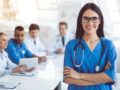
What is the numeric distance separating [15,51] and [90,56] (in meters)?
2.49

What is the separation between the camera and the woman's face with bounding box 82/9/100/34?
1.38 m

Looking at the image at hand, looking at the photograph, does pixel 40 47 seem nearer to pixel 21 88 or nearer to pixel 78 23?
pixel 21 88

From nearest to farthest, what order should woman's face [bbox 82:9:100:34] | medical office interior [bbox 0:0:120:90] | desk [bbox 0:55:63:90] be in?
woman's face [bbox 82:9:100:34], desk [bbox 0:55:63:90], medical office interior [bbox 0:0:120:90]

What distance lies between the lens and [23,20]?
17.2 ft

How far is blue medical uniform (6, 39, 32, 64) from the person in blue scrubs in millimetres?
2343

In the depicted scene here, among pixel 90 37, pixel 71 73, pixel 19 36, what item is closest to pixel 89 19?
pixel 90 37

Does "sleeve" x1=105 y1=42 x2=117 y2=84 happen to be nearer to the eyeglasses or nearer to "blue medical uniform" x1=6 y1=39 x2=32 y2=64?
the eyeglasses

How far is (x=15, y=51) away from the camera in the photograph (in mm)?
3738

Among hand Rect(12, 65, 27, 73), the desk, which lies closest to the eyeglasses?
the desk

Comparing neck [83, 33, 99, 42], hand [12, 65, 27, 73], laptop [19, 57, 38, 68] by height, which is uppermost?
neck [83, 33, 99, 42]

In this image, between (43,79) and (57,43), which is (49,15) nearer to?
(57,43)

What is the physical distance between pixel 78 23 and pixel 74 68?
0.27m

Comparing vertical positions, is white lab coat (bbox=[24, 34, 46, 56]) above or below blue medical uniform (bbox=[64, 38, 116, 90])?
below

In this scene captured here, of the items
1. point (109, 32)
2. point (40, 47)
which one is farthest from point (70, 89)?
point (109, 32)
